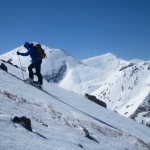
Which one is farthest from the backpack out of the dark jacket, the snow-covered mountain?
the snow-covered mountain

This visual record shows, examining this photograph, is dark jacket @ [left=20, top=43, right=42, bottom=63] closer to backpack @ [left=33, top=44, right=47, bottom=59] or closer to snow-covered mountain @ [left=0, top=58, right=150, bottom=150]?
backpack @ [left=33, top=44, right=47, bottom=59]

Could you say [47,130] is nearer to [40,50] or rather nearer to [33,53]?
[40,50]

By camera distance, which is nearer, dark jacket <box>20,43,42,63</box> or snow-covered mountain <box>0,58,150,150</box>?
snow-covered mountain <box>0,58,150,150</box>

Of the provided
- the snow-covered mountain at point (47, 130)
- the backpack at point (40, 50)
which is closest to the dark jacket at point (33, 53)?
the backpack at point (40, 50)

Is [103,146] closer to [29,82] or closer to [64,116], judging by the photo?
[64,116]

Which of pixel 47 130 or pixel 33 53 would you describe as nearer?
pixel 47 130

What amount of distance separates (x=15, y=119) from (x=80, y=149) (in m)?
2.53

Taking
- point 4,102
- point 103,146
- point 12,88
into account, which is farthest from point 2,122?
point 12,88

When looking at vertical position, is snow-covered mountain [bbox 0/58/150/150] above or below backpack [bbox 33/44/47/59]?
below

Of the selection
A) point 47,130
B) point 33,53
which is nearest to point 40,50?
point 33,53

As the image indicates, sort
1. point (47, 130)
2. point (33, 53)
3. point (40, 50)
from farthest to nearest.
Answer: point (33, 53)
point (40, 50)
point (47, 130)

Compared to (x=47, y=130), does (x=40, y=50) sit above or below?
above

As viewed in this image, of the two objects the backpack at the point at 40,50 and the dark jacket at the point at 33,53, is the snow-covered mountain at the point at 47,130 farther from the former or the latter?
the backpack at the point at 40,50

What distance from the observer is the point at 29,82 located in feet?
84.3
